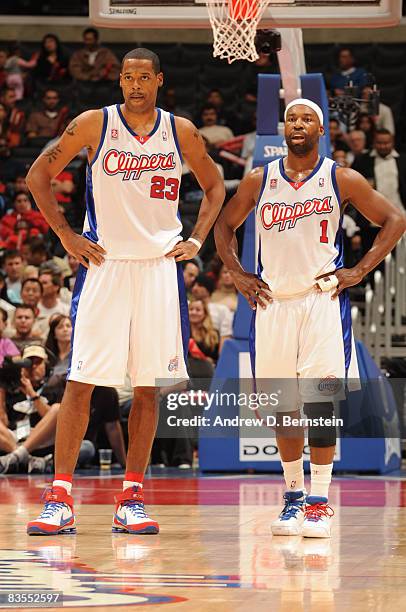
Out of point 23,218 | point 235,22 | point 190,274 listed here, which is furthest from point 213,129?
point 235,22

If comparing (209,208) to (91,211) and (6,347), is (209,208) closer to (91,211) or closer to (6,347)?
(91,211)

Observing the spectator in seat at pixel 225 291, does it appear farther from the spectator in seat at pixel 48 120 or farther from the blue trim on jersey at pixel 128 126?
the blue trim on jersey at pixel 128 126

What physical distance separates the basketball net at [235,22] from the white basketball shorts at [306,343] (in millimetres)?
2257

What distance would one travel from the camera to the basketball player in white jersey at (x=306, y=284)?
6078mm

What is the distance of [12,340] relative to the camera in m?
11.2

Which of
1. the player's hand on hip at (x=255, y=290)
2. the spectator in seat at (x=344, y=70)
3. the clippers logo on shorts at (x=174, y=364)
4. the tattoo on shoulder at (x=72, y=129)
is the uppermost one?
the spectator in seat at (x=344, y=70)

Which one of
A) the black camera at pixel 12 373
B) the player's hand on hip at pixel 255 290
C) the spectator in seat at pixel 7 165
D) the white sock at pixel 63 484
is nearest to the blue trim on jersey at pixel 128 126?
the player's hand on hip at pixel 255 290

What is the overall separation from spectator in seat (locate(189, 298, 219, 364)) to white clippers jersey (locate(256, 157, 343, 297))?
511cm

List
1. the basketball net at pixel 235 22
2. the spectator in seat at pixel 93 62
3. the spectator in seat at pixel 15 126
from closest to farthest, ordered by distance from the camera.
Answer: the basketball net at pixel 235 22 → the spectator in seat at pixel 15 126 → the spectator in seat at pixel 93 62

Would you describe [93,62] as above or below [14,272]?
above

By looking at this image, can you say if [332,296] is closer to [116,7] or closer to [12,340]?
[116,7]

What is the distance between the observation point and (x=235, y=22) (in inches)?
312

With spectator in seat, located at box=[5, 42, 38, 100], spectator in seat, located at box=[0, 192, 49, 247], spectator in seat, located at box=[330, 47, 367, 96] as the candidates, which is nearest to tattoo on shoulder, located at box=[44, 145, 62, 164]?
spectator in seat, located at box=[0, 192, 49, 247]

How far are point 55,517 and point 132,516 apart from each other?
0.40m
